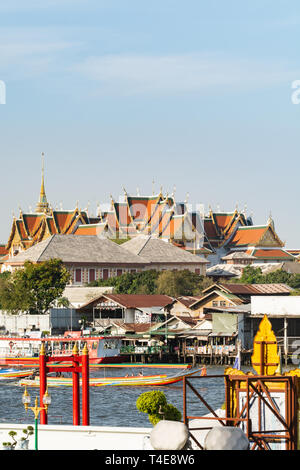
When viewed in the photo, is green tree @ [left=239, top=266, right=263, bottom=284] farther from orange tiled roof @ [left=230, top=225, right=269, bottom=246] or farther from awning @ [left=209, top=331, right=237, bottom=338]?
awning @ [left=209, top=331, right=237, bottom=338]

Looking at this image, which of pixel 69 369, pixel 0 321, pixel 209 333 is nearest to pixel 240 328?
pixel 209 333

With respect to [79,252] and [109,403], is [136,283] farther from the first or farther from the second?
[109,403]

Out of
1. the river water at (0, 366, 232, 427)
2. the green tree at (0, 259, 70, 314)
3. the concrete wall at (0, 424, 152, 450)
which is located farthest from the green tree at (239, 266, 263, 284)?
the concrete wall at (0, 424, 152, 450)

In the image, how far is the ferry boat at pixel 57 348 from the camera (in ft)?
197

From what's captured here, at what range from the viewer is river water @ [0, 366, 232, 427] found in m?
33.4

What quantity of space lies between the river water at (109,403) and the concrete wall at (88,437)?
1380 cm

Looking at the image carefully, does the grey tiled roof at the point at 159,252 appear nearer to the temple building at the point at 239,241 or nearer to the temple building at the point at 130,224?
the temple building at the point at 130,224

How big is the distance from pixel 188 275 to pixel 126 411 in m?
52.1

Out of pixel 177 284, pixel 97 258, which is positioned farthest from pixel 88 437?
pixel 97 258

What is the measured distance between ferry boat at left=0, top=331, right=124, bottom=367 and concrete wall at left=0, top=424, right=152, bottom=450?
4110cm

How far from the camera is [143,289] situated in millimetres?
84375

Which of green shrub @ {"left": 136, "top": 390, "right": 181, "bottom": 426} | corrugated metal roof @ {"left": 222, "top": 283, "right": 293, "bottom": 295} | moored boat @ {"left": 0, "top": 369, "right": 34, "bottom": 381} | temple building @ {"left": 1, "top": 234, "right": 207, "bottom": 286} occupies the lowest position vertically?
moored boat @ {"left": 0, "top": 369, "right": 34, "bottom": 381}

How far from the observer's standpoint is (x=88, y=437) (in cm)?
1609

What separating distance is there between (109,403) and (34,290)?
3832 centimetres
